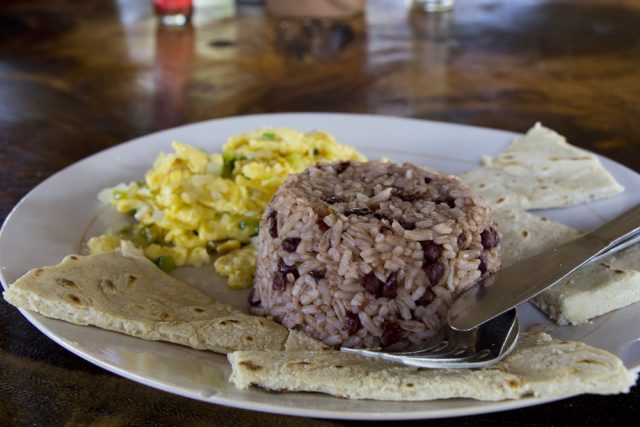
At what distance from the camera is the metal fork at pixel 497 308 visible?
175cm

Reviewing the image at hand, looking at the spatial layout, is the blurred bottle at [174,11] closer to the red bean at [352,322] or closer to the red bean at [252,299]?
the red bean at [252,299]

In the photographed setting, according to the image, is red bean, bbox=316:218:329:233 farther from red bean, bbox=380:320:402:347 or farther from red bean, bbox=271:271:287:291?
red bean, bbox=380:320:402:347

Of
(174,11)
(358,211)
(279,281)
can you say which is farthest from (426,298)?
(174,11)

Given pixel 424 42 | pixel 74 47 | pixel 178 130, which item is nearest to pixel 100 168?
pixel 178 130

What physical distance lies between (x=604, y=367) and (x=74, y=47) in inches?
161

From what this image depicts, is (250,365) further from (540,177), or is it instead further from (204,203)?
(540,177)

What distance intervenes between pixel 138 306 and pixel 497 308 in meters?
0.87

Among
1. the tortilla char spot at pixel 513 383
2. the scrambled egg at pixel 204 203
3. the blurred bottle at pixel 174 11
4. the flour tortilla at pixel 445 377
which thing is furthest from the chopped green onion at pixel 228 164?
the blurred bottle at pixel 174 11

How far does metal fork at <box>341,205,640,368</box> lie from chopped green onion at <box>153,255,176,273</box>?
732mm

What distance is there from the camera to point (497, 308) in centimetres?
187

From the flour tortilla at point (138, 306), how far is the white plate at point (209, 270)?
1.1 inches

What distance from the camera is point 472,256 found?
203 centimetres

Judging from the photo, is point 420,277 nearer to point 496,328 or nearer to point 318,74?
point 496,328

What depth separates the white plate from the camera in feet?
5.16
